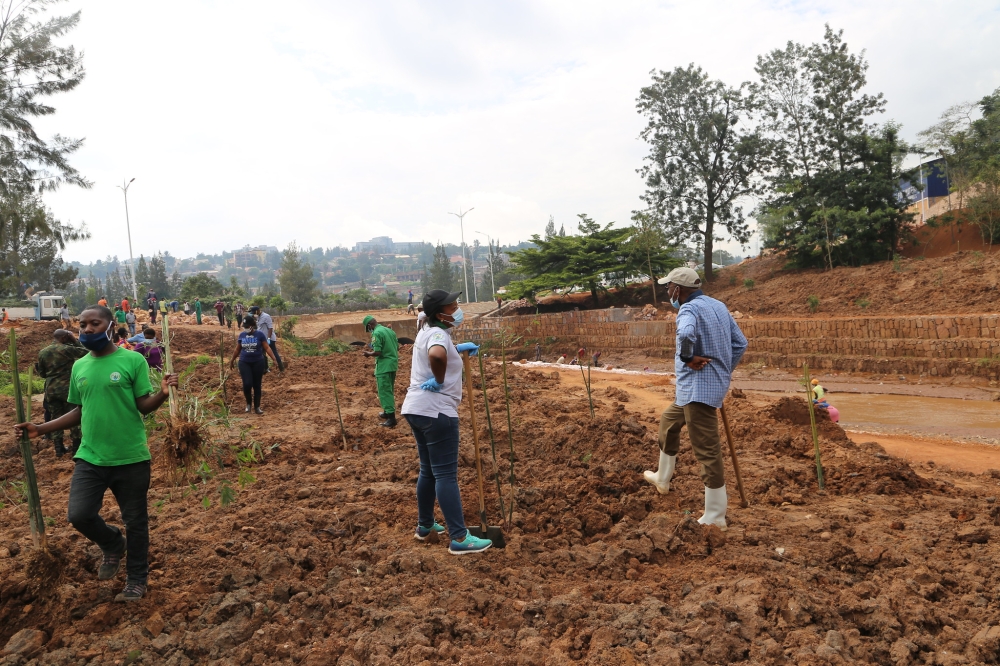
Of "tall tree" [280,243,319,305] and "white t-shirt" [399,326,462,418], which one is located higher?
"tall tree" [280,243,319,305]

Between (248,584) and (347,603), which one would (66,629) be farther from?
(347,603)

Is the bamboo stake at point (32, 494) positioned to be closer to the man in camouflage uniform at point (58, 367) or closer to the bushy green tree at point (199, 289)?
the man in camouflage uniform at point (58, 367)

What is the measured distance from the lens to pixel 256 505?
4715 millimetres

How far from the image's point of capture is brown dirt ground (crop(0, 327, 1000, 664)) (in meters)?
2.66

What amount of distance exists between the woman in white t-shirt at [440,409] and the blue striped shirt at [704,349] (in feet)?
4.37

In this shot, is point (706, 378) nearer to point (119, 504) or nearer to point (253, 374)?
point (119, 504)

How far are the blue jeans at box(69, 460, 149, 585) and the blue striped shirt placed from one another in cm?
300

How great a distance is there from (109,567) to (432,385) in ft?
6.08

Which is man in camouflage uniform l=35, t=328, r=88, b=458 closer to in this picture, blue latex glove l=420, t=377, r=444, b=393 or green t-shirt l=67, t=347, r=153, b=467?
green t-shirt l=67, t=347, r=153, b=467

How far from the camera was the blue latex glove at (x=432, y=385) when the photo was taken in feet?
11.7

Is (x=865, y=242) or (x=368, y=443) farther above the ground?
(x=865, y=242)

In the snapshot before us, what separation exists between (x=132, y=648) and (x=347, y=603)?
90 cm

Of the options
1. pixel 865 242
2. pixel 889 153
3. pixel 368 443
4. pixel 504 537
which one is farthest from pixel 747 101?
A: pixel 504 537

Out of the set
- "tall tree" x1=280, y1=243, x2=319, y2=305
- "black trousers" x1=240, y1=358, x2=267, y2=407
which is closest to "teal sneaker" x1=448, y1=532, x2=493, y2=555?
"black trousers" x1=240, y1=358, x2=267, y2=407
